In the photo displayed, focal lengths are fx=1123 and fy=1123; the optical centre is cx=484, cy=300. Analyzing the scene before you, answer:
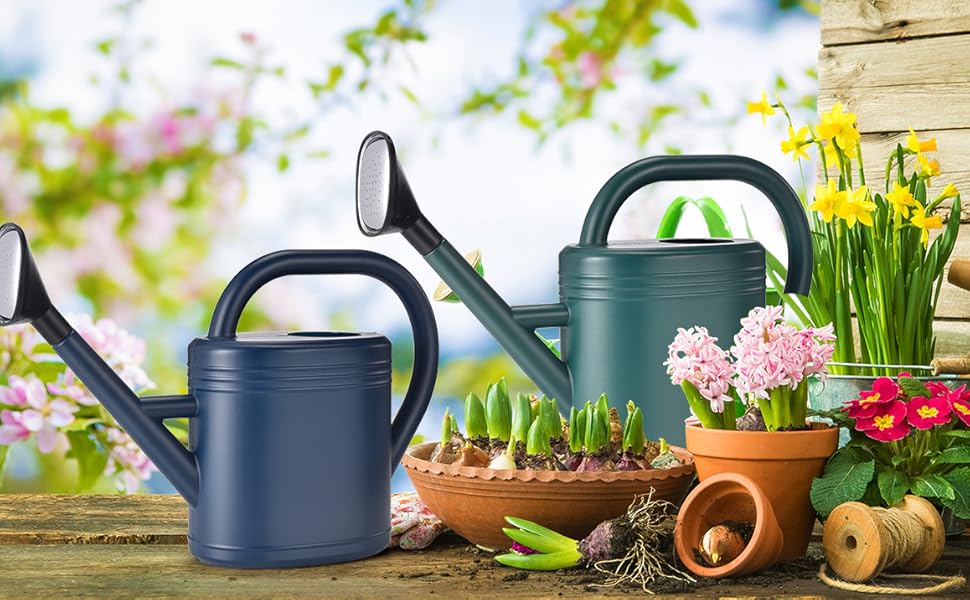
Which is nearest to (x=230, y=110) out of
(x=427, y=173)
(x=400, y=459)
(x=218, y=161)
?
(x=218, y=161)

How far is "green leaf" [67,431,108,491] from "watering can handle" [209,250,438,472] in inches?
41.2

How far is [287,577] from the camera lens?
38.4 inches

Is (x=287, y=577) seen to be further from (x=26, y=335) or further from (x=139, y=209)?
(x=139, y=209)

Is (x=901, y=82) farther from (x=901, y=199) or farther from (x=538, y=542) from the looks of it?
(x=538, y=542)

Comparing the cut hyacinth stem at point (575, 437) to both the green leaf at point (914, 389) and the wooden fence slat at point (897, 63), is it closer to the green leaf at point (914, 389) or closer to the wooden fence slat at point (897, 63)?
the green leaf at point (914, 389)

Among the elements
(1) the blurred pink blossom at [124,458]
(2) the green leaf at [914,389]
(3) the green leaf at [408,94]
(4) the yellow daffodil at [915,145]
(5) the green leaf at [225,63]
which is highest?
(5) the green leaf at [225,63]

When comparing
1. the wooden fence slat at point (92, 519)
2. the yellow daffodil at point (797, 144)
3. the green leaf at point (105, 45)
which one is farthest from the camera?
the green leaf at point (105, 45)

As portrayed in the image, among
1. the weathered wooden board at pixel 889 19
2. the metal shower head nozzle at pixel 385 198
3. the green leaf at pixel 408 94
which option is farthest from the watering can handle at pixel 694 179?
the green leaf at pixel 408 94

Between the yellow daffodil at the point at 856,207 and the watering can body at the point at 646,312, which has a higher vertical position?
the yellow daffodil at the point at 856,207

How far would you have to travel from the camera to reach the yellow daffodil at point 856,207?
1.28 meters

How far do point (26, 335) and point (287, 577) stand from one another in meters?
1.34

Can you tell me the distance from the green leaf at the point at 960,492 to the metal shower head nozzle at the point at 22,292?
808 millimetres

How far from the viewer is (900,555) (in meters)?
0.96

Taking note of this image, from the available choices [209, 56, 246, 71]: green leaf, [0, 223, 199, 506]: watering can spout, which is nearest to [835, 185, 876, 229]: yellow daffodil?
[0, 223, 199, 506]: watering can spout
